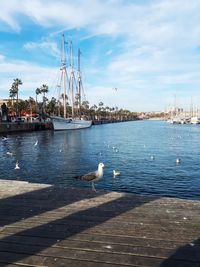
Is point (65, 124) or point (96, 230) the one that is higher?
point (65, 124)

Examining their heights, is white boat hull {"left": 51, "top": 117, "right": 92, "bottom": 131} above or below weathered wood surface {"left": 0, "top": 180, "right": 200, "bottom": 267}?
above

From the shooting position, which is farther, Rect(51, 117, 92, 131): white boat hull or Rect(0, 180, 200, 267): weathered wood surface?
Rect(51, 117, 92, 131): white boat hull

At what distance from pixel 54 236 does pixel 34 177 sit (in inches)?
844

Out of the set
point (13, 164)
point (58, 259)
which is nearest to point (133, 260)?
point (58, 259)

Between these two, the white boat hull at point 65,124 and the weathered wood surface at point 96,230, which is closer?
the weathered wood surface at point 96,230

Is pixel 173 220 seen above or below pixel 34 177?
above

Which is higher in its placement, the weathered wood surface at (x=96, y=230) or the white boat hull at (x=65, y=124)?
the white boat hull at (x=65, y=124)

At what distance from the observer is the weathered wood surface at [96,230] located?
5.46m

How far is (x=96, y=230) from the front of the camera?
6742 millimetres

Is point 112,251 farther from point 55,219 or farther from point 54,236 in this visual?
point 55,219

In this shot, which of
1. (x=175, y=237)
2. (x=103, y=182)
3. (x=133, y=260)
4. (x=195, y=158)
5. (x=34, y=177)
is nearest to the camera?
(x=133, y=260)

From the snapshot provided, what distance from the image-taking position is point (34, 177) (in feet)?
89.9

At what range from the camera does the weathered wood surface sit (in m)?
5.46

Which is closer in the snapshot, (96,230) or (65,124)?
(96,230)
